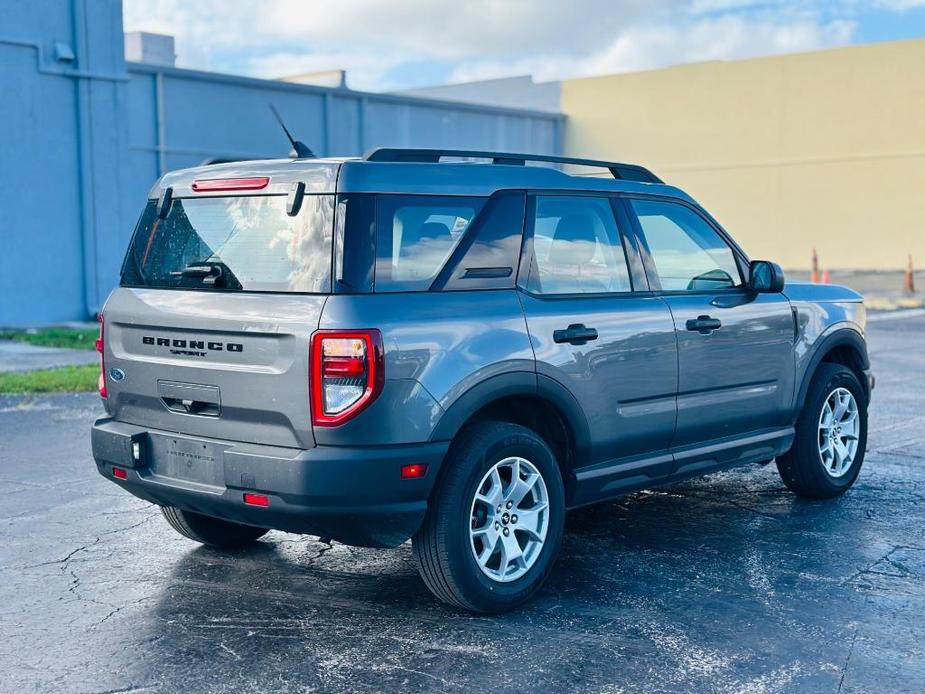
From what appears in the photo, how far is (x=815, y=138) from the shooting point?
35.9 meters

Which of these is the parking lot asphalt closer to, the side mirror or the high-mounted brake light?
the side mirror

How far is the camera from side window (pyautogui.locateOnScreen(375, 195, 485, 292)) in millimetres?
4559

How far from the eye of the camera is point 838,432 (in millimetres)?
6945

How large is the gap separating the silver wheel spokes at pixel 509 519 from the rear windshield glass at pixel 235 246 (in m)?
1.17

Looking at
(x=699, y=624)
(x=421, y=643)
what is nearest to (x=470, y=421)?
(x=421, y=643)

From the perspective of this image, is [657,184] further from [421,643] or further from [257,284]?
[421,643]

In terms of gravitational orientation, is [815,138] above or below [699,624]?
above

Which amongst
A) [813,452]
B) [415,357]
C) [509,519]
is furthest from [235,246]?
[813,452]

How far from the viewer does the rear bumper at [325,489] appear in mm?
4363

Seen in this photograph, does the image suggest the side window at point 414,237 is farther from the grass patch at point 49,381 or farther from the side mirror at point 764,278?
the grass patch at point 49,381

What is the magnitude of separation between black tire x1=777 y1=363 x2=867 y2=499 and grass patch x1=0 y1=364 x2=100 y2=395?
25.3 ft

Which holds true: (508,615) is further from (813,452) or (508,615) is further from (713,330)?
(813,452)

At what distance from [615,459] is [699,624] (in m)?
1.01

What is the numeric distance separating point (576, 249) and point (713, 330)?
3.28ft
